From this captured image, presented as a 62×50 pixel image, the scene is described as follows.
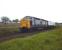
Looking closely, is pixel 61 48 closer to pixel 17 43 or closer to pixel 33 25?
pixel 17 43

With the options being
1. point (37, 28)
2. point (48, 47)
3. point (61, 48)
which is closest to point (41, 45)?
point (48, 47)

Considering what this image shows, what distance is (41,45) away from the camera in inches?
599

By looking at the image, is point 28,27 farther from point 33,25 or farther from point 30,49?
point 30,49

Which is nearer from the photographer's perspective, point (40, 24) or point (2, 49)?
point (2, 49)

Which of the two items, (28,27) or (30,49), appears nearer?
(30,49)

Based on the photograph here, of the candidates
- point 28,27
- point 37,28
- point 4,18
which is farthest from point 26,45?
point 4,18

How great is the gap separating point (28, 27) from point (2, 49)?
23838mm

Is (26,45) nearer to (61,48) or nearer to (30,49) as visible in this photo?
(30,49)

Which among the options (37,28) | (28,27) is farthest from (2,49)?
(37,28)

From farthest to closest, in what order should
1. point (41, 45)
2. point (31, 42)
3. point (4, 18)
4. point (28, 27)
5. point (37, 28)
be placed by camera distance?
point (4, 18) < point (37, 28) < point (28, 27) < point (31, 42) < point (41, 45)

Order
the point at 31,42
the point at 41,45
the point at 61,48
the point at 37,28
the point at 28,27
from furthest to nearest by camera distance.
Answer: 1. the point at 37,28
2. the point at 28,27
3. the point at 31,42
4. the point at 41,45
5. the point at 61,48

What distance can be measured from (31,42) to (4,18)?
105 m

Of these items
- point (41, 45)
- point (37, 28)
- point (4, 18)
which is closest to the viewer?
point (41, 45)

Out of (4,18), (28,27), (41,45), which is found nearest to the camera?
(41,45)
